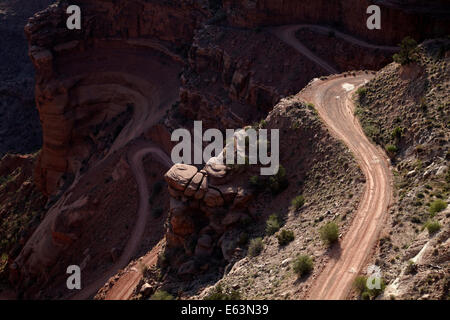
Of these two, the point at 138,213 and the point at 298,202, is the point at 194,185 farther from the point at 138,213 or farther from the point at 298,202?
the point at 138,213

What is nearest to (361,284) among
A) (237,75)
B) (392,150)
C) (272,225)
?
(272,225)

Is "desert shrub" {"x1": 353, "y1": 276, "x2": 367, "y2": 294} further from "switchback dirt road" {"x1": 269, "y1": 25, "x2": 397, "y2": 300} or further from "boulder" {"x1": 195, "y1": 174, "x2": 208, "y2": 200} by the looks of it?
A: "boulder" {"x1": 195, "y1": 174, "x2": 208, "y2": 200}

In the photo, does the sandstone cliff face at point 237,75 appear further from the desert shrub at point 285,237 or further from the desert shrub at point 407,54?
the desert shrub at point 285,237

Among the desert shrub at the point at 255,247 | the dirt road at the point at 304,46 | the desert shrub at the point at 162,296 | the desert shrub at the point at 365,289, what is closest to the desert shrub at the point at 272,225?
the desert shrub at the point at 255,247

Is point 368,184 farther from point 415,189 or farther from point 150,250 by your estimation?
point 150,250

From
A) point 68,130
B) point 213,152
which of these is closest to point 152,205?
point 213,152
